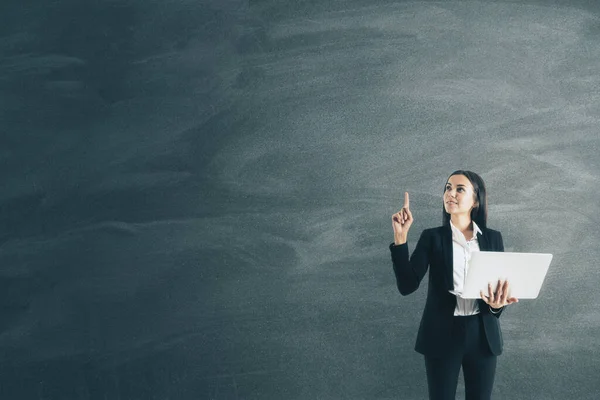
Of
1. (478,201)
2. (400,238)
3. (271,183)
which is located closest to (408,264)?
(400,238)

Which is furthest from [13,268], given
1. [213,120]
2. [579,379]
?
[579,379]

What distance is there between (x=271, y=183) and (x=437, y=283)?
0.97m

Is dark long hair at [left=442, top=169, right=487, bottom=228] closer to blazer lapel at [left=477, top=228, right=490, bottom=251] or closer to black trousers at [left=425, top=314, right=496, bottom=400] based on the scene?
blazer lapel at [left=477, top=228, right=490, bottom=251]

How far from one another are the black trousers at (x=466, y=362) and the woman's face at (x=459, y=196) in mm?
346

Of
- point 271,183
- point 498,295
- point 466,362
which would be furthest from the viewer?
point 271,183

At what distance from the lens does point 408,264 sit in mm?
1892

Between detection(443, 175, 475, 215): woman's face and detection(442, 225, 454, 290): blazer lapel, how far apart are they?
3.1 inches

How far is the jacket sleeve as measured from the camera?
188cm

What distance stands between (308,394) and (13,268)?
137 centimetres

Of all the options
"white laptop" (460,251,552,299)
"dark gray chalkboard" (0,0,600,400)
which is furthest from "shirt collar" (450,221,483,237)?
"dark gray chalkboard" (0,0,600,400)

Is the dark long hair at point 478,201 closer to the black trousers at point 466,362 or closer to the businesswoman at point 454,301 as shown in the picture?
the businesswoman at point 454,301

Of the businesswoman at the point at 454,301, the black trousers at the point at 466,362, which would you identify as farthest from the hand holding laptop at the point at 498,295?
the black trousers at the point at 466,362

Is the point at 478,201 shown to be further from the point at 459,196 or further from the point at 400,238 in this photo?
the point at 400,238

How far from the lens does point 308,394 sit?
263 centimetres
